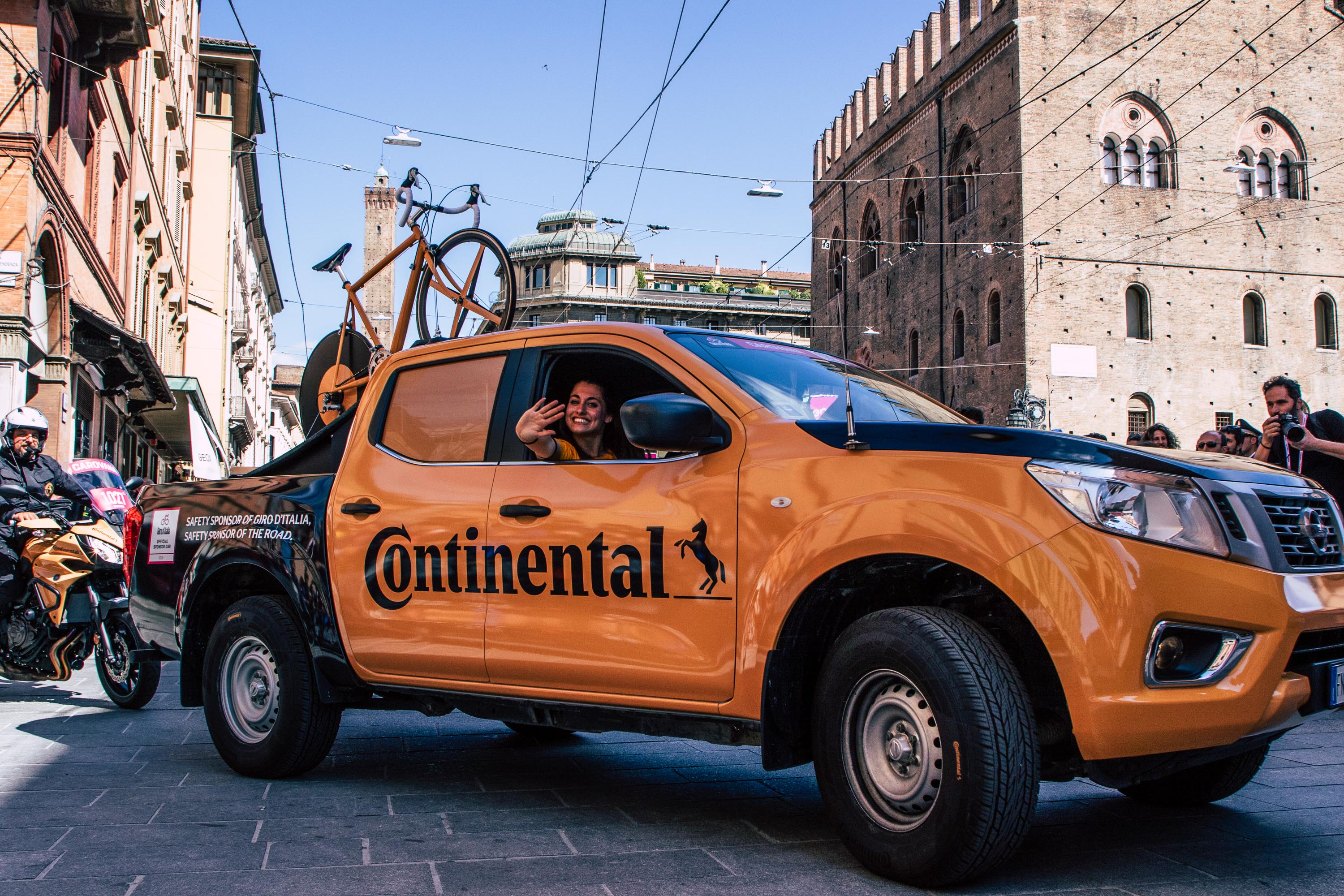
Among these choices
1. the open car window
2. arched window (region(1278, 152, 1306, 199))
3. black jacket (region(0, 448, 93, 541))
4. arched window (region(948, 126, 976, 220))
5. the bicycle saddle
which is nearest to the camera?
the open car window

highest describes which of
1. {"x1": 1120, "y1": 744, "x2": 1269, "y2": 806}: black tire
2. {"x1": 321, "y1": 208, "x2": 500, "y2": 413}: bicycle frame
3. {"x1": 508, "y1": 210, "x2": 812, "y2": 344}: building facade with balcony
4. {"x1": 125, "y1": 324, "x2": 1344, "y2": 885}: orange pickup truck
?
{"x1": 508, "y1": 210, "x2": 812, "y2": 344}: building facade with balcony

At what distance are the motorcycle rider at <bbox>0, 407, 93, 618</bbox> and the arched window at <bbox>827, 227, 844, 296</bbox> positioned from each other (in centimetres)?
4879

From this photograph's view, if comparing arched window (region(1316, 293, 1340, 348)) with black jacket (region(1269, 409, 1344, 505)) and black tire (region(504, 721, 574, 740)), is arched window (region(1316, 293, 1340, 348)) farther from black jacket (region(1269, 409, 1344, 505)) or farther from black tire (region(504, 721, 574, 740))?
black tire (region(504, 721, 574, 740))

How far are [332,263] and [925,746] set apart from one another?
402 inches

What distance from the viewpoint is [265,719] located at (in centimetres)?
531

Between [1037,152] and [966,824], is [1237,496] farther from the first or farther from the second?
[1037,152]

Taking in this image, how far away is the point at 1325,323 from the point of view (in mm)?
41375

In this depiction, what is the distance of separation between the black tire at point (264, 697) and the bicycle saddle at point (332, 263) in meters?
7.35

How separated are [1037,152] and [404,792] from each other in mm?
37710

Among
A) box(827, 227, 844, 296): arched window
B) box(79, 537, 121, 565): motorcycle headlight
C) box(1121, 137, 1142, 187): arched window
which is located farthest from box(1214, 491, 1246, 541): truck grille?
box(827, 227, 844, 296): arched window

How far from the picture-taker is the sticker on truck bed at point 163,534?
602 centimetres

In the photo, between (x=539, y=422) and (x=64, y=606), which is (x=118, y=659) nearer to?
(x=64, y=606)

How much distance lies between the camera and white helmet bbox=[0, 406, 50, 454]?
916cm

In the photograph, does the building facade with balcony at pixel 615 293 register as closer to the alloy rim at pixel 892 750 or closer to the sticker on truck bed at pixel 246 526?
the sticker on truck bed at pixel 246 526
